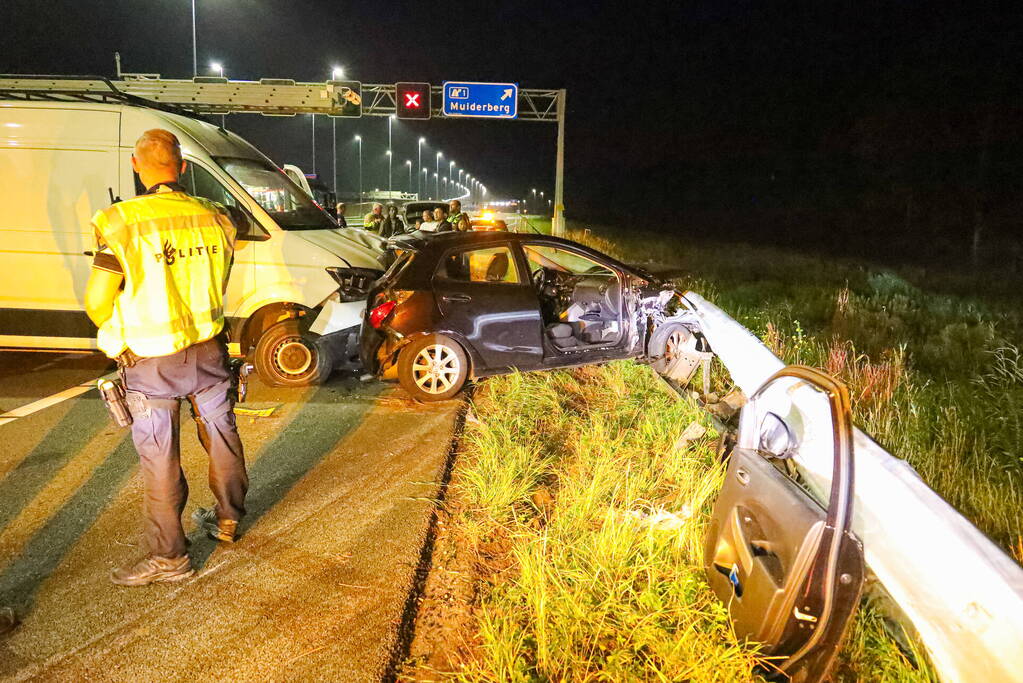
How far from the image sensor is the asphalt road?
9.79ft

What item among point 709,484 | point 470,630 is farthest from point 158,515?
point 709,484

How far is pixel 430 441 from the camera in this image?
560 cm

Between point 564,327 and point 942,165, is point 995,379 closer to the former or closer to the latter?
point 564,327

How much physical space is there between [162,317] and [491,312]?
351 cm

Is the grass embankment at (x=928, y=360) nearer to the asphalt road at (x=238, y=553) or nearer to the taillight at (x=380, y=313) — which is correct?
the asphalt road at (x=238, y=553)

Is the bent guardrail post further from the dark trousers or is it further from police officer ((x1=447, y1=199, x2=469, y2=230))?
police officer ((x1=447, y1=199, x2=469, y2=230))

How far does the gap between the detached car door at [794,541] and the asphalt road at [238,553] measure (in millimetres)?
1402

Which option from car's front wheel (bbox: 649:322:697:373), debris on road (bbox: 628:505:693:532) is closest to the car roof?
car's front wheel (bbox: 649:322:697:373)

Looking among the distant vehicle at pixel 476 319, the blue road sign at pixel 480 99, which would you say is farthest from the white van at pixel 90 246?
the blue road sign at pixel 480 99

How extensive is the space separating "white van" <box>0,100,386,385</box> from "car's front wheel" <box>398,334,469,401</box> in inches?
28.6

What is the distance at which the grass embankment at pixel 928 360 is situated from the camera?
4.34m

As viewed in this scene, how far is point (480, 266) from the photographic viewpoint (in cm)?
715

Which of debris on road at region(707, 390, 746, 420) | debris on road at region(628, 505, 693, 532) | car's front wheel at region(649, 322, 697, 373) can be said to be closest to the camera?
debris on road at region(628, 505, 693, 532)

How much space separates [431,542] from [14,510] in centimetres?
248
